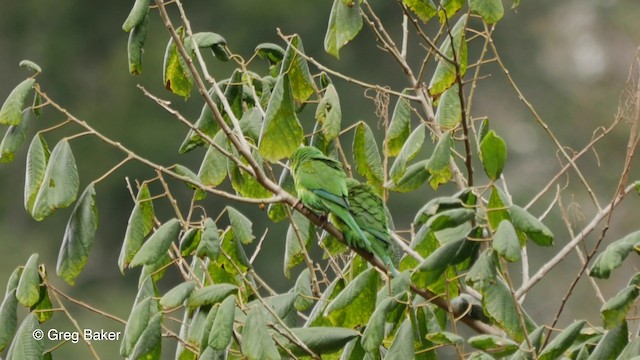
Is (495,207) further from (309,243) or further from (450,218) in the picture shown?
(309,243)

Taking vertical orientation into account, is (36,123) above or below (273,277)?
above

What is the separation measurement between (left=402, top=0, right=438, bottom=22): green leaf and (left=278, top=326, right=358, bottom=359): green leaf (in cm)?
95

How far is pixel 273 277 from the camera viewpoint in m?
14.0

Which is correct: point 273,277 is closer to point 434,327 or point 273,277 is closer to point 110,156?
point 110,156

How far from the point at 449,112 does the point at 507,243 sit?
2.92 feet

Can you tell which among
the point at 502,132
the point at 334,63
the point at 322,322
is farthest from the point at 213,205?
the point at 322,322

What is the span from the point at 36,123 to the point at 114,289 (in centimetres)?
252

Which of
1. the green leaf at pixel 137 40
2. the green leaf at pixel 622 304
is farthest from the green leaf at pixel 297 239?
the green leaf at pixel 622 304

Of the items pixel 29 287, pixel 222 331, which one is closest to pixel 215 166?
pixel 29 287

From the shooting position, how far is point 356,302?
3.02 metres

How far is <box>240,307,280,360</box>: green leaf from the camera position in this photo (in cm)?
261

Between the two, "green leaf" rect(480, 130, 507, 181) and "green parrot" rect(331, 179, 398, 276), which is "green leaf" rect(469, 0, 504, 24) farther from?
"green parrot" rect(331, 179, 398, 276)

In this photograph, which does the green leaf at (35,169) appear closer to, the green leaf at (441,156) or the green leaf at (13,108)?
the green leaf at (13,108)

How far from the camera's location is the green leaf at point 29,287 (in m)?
2.88
